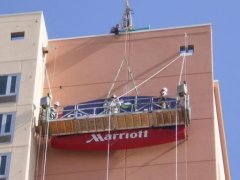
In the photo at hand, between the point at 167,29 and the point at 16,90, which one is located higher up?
the point at 167,29

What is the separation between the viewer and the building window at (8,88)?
1671 inches

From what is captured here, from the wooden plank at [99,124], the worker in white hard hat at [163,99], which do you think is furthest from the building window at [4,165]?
the worker in white hard hat at [163,99]

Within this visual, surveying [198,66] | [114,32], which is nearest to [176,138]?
[198,66]

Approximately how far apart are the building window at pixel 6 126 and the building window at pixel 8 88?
822 mm

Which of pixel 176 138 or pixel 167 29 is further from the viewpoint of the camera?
pixel 167 29

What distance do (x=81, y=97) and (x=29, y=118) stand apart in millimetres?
3164

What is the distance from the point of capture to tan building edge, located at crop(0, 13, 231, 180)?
134 feet

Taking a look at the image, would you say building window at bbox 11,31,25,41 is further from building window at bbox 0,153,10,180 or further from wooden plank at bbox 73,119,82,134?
building window at bbox 0,153,10,180

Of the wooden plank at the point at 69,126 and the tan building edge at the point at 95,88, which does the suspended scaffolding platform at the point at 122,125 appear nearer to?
the wooden plank at the point at 69,126

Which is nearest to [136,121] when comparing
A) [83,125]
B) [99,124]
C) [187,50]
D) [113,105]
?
[113,105]

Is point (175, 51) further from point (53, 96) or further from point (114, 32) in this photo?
point (53, 96)

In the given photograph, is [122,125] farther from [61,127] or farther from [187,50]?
[187,50]

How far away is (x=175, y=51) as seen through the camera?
44.2 meters

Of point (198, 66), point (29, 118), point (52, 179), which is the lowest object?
point (52, 179)
